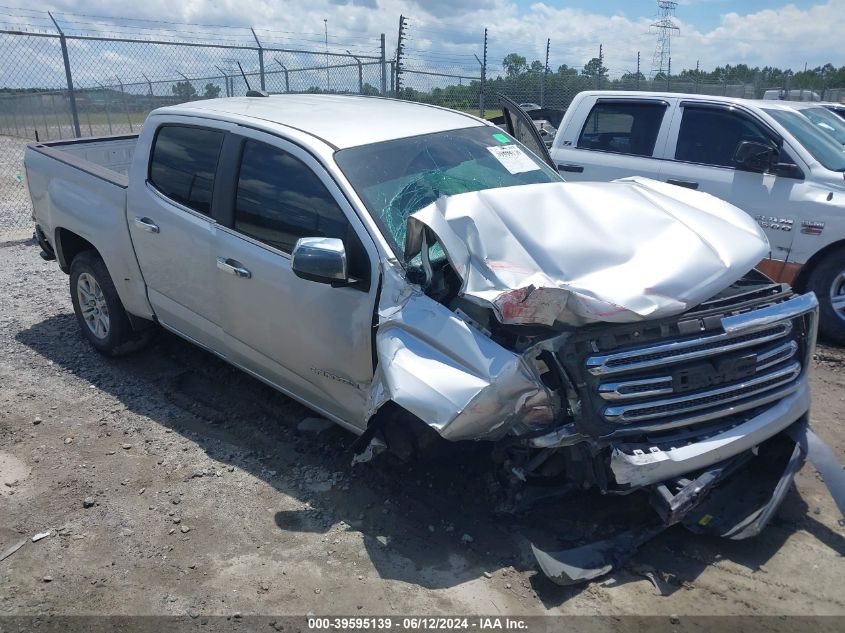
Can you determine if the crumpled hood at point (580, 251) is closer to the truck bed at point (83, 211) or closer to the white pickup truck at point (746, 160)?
the truck bed at point (83, 211)

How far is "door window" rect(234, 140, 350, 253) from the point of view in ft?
12.0

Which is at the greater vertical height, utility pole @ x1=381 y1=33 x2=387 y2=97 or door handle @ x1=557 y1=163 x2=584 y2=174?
utility pole @ x1=381 y1=33 x2=387 y2=97

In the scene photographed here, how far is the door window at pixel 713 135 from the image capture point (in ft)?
21.2

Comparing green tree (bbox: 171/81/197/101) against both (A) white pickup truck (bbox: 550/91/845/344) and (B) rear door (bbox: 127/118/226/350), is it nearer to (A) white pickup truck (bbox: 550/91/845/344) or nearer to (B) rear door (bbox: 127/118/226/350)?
(A) white pickup truck (bbox: 550/91/845/344)

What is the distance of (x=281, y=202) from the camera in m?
3.86

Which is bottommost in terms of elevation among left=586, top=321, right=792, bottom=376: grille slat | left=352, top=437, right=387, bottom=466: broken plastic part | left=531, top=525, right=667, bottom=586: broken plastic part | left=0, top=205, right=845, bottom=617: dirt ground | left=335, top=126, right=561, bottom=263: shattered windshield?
left=0, top=205, right=845, bottom=617: dirt ground

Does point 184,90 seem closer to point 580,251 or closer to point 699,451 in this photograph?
point 580,251

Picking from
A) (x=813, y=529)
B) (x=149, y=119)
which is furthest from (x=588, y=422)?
(x=149, y=119)

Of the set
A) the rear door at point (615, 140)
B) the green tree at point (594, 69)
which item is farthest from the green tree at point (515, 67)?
the rear door at point (615, 140)

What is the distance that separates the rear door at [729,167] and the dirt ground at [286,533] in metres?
1.96

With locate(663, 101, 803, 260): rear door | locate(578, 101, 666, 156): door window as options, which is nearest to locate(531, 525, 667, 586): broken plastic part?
locate(663, 101, 803, 260): rear door

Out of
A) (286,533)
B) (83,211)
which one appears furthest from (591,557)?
(83,211)

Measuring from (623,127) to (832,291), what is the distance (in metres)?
2.60

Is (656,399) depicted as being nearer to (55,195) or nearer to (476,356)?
(476,356)
